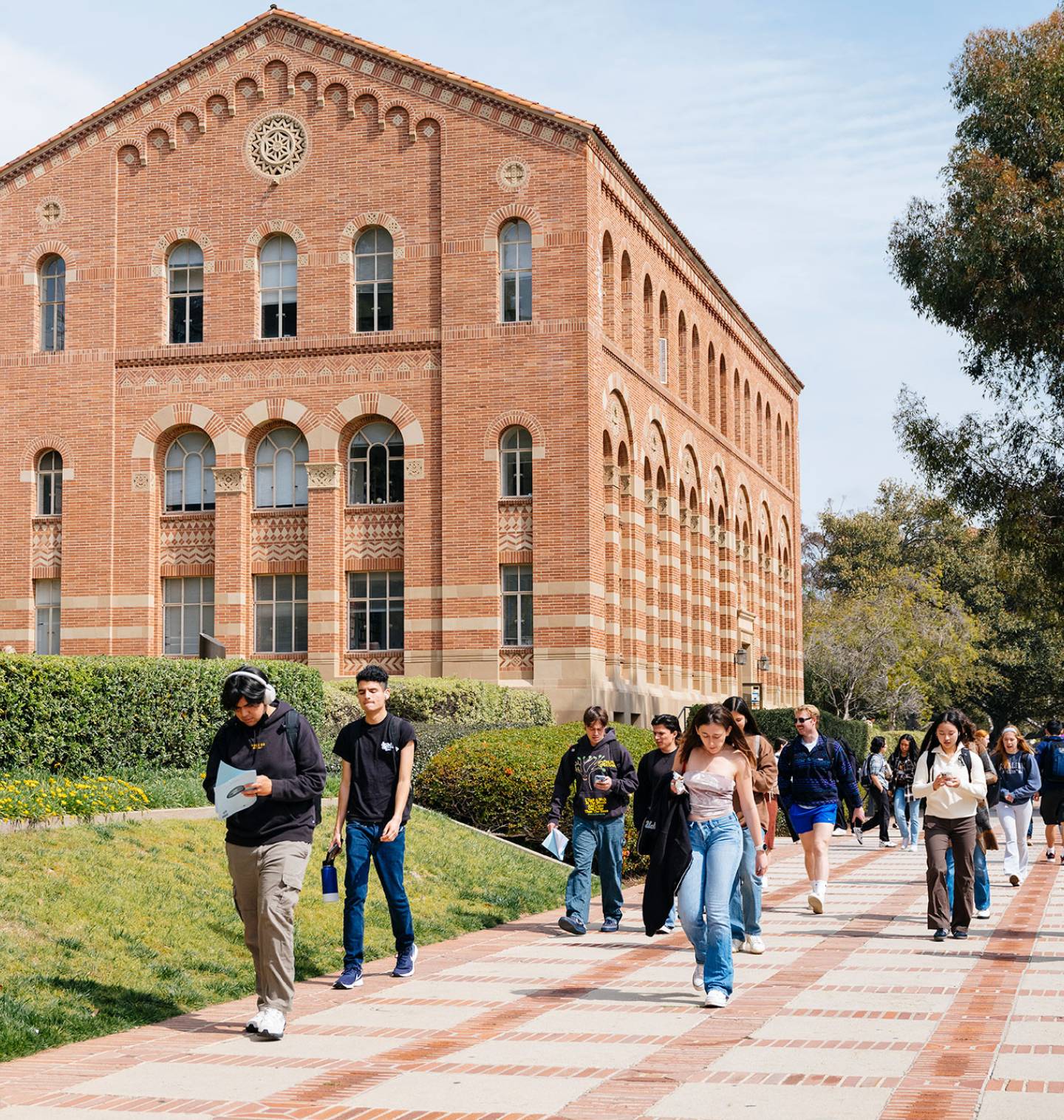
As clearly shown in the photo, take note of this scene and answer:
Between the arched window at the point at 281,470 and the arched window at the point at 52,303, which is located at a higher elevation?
the arched window at the point at 52,303

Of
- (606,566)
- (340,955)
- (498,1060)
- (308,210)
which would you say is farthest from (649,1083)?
(308,210)

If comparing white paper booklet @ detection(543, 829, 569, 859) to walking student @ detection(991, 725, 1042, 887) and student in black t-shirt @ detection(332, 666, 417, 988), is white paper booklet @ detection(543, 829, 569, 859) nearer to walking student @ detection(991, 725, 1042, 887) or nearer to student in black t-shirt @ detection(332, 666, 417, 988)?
student in black t-shirt @ detection(332, 666, 417, 988)

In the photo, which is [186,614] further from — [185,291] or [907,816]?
[907,816]

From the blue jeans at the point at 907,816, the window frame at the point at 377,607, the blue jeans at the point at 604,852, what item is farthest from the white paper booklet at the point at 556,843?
the window frame at the point at 377,607

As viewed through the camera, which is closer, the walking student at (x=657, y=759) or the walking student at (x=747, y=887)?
the walking student at (x=747, y=887)

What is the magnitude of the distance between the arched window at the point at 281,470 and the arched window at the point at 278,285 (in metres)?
2.22

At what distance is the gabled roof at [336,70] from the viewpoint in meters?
34.6

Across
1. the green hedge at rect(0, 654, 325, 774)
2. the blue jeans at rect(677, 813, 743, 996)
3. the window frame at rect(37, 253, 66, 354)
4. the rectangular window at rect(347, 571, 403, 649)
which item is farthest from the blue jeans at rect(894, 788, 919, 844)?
the window frame at rect(37, 253, 66, 354)

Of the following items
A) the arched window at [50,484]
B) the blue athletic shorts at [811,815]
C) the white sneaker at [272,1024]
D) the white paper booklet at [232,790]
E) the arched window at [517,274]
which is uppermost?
the arched window at [517,274]

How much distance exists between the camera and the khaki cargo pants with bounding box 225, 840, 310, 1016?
951 centimetres

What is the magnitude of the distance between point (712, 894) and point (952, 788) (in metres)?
4.25

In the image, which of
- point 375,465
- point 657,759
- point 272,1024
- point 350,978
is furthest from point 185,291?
point 272,1024

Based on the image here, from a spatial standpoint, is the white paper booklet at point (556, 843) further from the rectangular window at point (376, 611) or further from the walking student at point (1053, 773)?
the rectangular window at point (376, 611)

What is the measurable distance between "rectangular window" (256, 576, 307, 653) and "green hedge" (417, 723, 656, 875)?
14711mm
